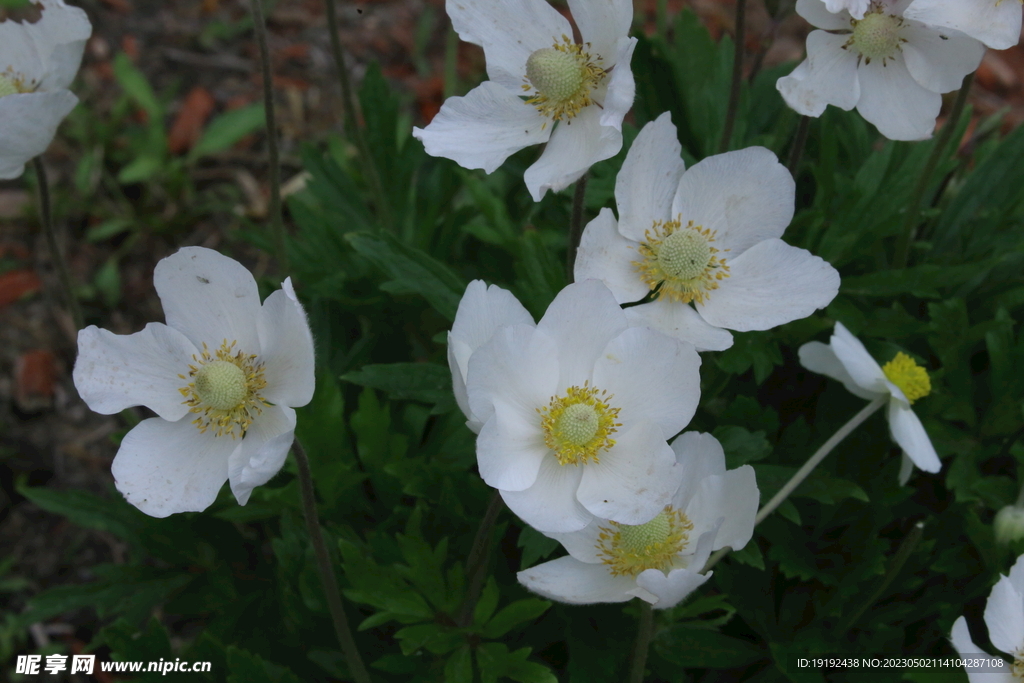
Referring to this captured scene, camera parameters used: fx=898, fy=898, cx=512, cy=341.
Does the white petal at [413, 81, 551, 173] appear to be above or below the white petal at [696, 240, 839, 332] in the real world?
above

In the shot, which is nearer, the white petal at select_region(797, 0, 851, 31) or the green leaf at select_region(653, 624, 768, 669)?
the white petal at select_region(797, 0, 851, 31)

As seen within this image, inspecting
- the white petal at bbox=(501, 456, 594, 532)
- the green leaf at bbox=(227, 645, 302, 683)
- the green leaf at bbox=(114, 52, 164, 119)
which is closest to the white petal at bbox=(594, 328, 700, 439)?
the white petal at bbox=(501, 456, 594, 532)

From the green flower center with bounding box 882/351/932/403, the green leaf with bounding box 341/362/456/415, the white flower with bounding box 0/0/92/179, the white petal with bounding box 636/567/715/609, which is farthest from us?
the green leaf with bounding box 341/362/456/415

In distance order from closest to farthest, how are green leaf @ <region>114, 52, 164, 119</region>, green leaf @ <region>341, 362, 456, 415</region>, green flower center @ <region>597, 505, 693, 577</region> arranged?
1. green flower center @ <region>597, 505, 693, 577</region>
2. green leaf @ <region>341, 362, 456, 415</region>
3. green leaf @ <region>114, 52, 164, 119</region>

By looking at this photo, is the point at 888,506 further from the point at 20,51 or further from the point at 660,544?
the point at 20,51


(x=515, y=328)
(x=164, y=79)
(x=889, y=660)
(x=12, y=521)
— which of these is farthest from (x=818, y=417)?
(x=164, y=79)

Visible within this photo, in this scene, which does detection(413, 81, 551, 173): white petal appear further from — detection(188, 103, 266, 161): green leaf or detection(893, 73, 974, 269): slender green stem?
detection(188, 103, 266, 161): green leaf
